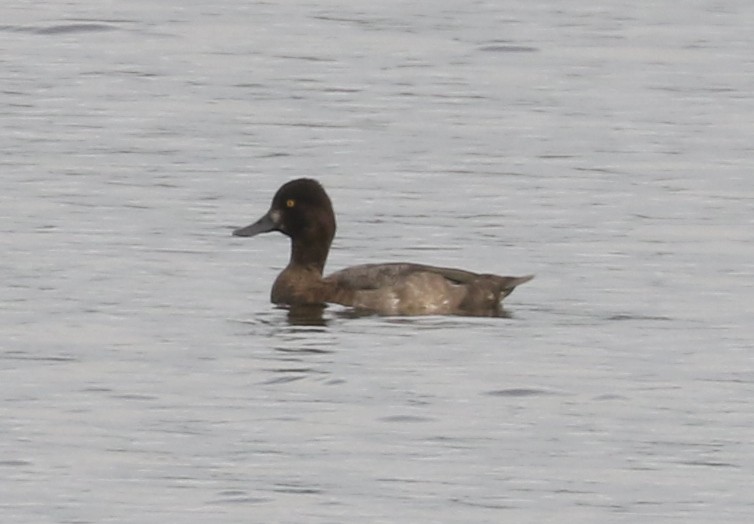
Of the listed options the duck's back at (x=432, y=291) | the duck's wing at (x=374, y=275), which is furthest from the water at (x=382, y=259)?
the duck's wing at (x=374, y=275)

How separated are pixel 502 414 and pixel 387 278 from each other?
3.92 m

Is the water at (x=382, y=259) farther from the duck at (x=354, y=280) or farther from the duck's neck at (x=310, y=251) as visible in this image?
the duck's neck at (x=310, y=251)

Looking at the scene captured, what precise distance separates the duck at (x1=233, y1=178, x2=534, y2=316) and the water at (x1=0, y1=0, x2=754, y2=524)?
0.21 meters

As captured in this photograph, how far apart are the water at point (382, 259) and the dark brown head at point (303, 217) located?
450 millimetres

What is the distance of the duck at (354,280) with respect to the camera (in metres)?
16.7

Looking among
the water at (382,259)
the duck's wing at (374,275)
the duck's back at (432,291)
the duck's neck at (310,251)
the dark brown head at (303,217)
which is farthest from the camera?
the dark brown head at (303,217)

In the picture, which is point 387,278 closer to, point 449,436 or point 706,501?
point 449,436

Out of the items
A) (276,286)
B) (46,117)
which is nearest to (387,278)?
(276,286)

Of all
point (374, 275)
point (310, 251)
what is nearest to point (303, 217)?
point (310, 251)

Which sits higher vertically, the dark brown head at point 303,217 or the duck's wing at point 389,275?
the dark brown head at point 303,217

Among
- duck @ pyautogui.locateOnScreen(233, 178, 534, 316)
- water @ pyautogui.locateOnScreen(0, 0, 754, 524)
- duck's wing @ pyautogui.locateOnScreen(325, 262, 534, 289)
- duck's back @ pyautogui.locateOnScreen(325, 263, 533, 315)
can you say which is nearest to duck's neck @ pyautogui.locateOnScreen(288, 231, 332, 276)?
duck @ pyautogui.locateOnScreen(233, 178, 534, 316)

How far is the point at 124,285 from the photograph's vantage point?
17.0m

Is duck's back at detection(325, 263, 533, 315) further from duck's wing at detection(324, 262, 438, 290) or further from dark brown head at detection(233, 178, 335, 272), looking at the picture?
dark brown head at detection(233, 178, 335, 272)

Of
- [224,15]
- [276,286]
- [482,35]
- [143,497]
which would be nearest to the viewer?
[143,497]
